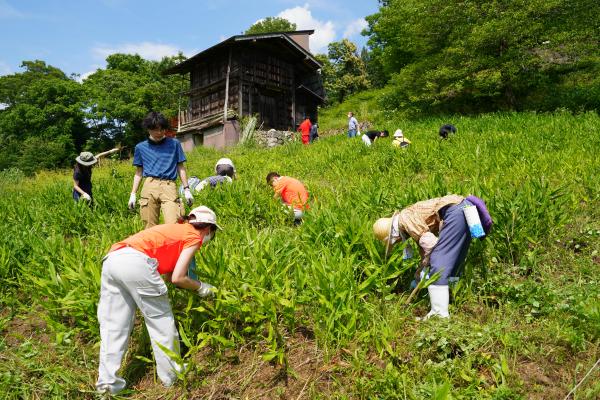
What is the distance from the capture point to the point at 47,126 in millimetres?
32969

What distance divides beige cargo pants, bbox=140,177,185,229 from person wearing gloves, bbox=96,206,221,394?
6.00 ft

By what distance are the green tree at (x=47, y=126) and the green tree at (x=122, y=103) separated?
1260 mm

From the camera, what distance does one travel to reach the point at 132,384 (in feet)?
8.95

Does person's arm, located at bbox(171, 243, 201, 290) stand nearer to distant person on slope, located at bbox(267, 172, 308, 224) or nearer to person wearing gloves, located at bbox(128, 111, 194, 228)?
person wearing gloves, located at bbox(128, 111, 194, 228)

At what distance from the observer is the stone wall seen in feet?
57.9

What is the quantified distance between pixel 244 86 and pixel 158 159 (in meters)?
15.7

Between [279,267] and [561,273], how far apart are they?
7.63 feet

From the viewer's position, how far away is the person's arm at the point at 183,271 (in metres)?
2.46

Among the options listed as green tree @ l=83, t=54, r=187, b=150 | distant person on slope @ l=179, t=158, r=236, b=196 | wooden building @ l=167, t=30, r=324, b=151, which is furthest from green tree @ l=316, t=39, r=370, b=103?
distant person on slope @ l=179, t=158, r=236, b=196

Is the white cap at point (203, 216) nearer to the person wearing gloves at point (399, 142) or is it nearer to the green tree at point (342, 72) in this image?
the person wearing gloves at point (399, 142)

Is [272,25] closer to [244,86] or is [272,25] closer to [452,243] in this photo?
[244,86]

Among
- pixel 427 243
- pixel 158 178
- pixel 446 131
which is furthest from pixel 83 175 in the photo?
pixel 446 131

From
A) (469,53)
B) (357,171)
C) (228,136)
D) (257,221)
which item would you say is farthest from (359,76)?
(257,221)

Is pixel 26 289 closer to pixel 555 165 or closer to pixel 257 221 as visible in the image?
pixel 257 221
